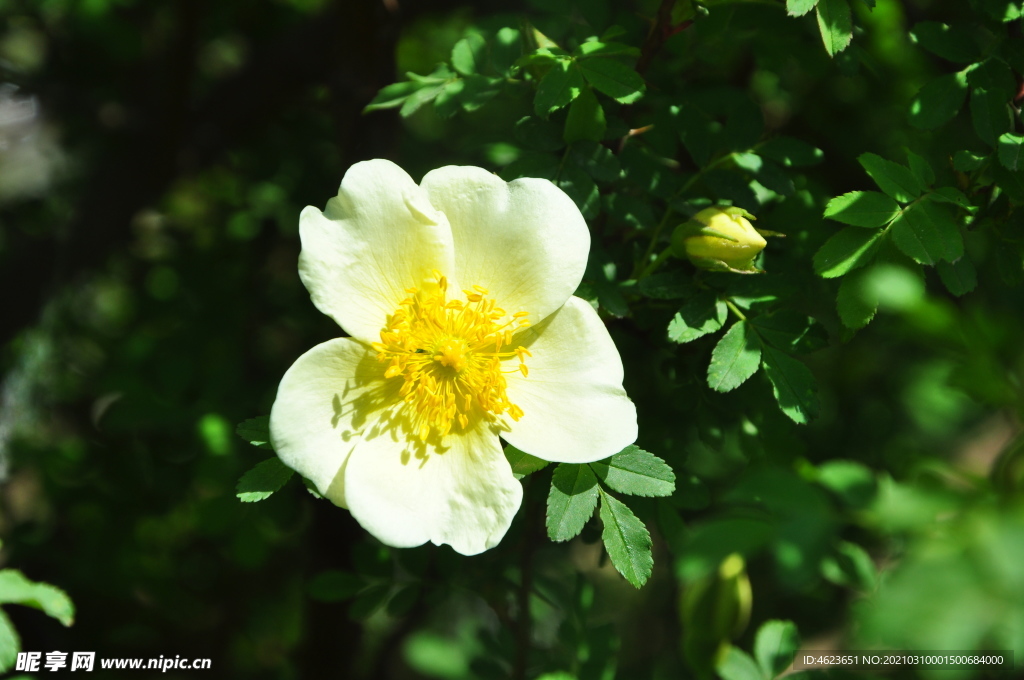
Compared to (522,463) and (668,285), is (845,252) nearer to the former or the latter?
(668,285)

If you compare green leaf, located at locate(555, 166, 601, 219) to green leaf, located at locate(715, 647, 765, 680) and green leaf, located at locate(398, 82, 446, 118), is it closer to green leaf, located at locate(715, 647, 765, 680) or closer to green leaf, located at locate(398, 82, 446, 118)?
green leaf, located at locate(398, 82, 446, 118)

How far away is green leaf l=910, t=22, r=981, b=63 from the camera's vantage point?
4.93ft

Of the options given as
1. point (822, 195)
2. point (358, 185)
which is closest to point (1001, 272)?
point (822, 195)

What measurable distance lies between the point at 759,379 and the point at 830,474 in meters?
0.72

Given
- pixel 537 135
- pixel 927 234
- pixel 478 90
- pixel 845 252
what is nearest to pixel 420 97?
pixel 478 90

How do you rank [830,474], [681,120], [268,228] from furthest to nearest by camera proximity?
[268,228], [681,120], [830,474]

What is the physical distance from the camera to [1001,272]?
1.38 meters

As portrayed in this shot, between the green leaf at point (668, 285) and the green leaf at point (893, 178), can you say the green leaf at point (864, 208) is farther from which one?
the green leaf at point (668, 285)

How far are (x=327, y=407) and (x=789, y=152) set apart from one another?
1.05m

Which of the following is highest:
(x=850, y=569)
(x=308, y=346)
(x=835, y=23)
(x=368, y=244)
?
(x=835, y=23)

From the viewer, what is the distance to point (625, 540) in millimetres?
1320

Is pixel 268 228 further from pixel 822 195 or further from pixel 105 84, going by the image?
pixel 822 195

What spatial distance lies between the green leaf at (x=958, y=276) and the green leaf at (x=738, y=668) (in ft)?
2.43

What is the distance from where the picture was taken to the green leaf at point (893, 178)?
136 centimetres
